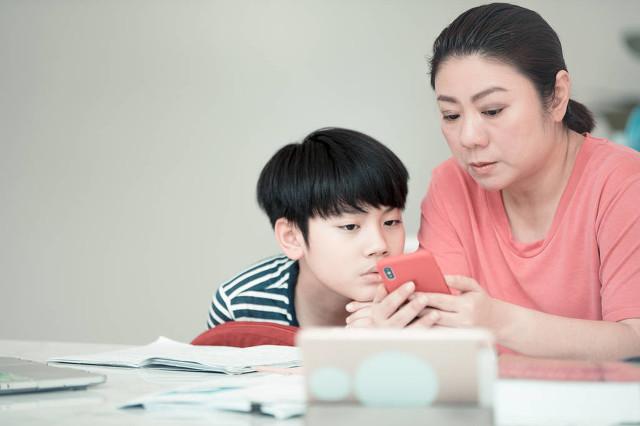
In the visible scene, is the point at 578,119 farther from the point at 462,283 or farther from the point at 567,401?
the point at 567,401

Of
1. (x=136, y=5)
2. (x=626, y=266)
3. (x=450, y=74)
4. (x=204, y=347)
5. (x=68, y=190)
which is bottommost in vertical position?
(x=204, y=347)

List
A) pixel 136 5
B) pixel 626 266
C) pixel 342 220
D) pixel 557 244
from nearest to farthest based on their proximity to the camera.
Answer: pixel 626 266 < pixel 557 244 < pixel 342 220 < pixel 136 5

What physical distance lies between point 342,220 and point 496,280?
355mm

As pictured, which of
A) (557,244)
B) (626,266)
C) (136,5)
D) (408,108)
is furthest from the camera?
(136,5)

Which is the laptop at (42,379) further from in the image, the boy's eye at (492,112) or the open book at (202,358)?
the boy's eye at (492,112)

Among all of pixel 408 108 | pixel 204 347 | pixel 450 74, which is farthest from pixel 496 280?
pixel 408 108

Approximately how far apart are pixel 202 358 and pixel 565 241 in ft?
2.46

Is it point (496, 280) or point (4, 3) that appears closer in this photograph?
point (496, 280)

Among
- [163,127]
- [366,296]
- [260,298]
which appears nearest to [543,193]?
[366,296]

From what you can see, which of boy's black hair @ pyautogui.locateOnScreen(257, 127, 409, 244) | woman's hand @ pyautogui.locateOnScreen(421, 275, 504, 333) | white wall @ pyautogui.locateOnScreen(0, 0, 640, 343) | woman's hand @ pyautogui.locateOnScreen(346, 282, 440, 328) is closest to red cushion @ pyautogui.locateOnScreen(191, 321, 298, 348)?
woman's hand @ pyautogui.locateOnScreen(346, 282, 440, 328)

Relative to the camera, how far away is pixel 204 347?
139cm

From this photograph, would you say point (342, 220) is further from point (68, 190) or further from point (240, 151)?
point (68, 190)

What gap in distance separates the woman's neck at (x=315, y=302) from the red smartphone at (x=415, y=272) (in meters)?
0.56

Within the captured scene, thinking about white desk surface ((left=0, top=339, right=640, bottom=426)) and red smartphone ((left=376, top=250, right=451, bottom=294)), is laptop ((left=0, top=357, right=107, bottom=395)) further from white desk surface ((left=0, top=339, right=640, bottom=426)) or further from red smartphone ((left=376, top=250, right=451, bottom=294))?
red smartphone ((left=376, top=250, right=451, bottom=294))
